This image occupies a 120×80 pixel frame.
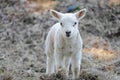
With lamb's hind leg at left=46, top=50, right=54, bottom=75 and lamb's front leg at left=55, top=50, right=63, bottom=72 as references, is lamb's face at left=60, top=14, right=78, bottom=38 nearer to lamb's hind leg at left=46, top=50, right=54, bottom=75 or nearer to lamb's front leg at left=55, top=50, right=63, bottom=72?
lamb's front leg at left=55, top=50, right=63, bottom=72

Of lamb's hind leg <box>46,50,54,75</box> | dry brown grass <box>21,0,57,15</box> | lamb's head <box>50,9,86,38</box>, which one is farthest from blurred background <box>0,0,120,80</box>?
lamb's head <box>50,9,86,38</box>

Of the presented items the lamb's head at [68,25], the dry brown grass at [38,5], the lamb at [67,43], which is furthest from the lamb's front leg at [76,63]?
the dry brown grass at [38,5]

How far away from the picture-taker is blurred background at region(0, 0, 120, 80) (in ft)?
32.6

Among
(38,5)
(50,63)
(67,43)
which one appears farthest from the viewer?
(38,5)

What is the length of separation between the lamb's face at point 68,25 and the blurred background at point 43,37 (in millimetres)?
871

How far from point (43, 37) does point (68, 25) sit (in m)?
4.72

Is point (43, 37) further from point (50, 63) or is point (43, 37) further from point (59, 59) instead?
point (59, 59)

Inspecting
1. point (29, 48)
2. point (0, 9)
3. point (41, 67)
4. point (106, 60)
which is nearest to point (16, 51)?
point (29, 48)

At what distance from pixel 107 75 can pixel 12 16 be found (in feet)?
19.1

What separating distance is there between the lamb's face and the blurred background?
87 centimetres

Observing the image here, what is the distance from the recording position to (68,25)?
808 cm

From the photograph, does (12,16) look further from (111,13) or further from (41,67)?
(41,67)

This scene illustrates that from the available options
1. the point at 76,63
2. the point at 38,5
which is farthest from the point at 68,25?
the point at 38,5

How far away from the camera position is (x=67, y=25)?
8.08m
